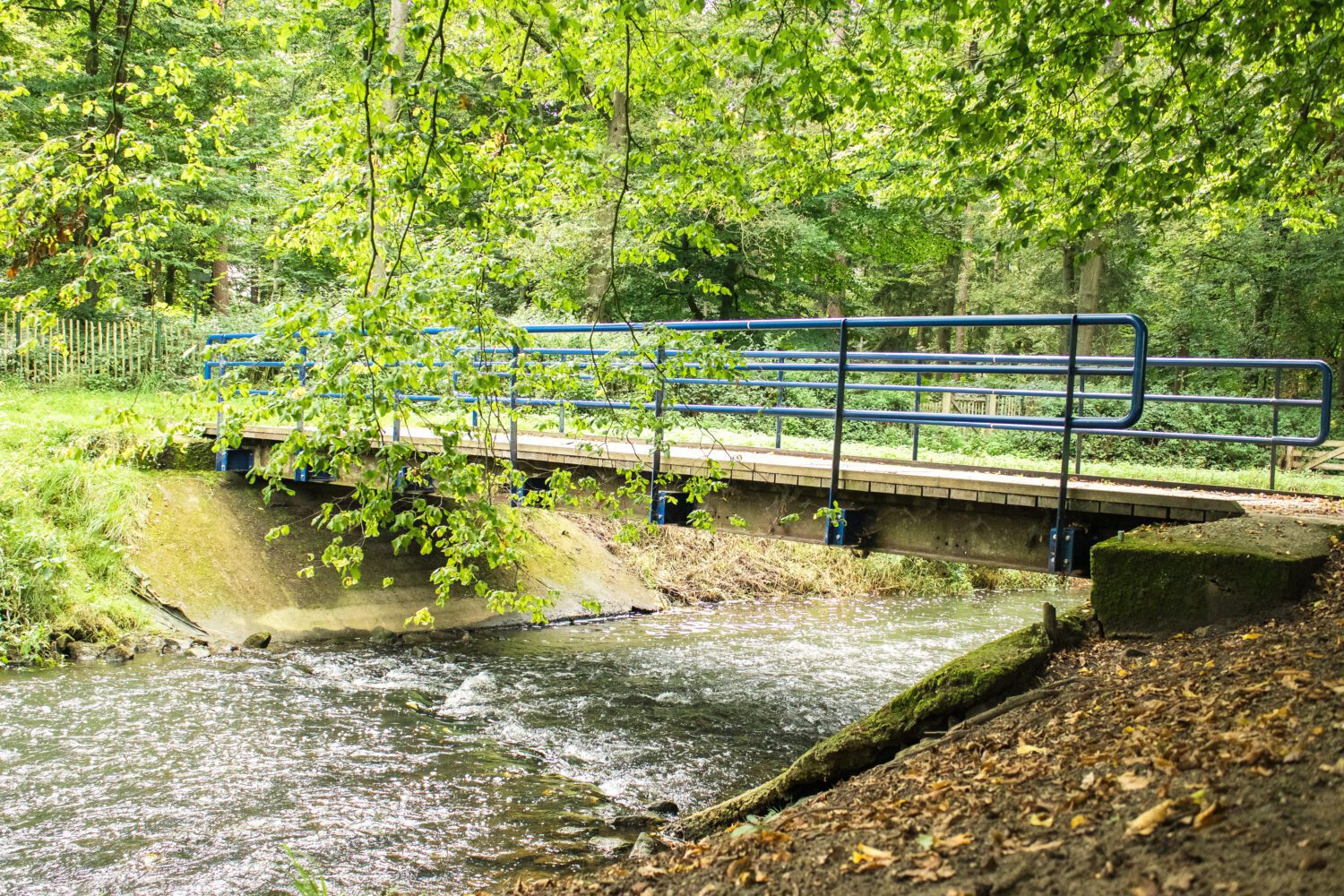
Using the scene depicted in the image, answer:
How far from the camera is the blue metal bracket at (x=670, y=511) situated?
942 cm

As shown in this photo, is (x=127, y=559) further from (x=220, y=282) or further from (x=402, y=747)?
(x=220, y=282)

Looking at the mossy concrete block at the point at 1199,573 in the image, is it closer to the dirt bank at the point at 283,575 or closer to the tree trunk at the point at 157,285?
the dirt bank at the point at 283,575

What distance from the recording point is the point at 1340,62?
6332mm

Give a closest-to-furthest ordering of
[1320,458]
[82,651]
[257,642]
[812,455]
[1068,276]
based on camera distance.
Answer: [82,651] → [812,455] → [257,642] → [1320,458] → [1068,276]

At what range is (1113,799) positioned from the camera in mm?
3416

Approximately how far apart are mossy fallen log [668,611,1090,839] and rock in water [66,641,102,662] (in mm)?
8099

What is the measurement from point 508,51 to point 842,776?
17.4ft

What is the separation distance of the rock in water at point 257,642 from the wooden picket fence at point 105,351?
9.25m

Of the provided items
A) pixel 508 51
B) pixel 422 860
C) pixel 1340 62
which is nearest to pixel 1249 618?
pixel 1340 62

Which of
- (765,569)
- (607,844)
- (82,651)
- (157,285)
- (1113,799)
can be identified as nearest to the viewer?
(1113,799)

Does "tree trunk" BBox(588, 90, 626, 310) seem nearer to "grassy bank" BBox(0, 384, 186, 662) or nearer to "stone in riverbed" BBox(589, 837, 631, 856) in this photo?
"grassy bank" BBox(0, 384, 186, 662)

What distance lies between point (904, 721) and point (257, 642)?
9170mm

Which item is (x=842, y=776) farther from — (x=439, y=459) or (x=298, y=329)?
(x=298, y=329)

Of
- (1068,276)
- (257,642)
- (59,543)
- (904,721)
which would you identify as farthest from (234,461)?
(1068,276)
